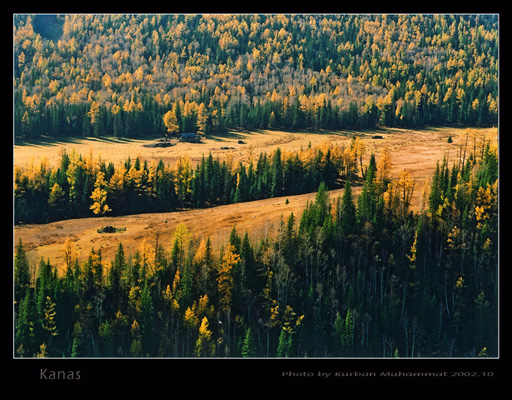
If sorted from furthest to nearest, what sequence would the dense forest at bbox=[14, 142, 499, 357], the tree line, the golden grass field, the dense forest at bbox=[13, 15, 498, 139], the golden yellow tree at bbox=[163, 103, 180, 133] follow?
the golden yellow tree at bbox=[163, 103, 180, 133] < the dense forest at bbox=[13, 15, 498, 139] < the tree line < the golden grass field < the dense forest at bbox=[14, 142, 499, 357]

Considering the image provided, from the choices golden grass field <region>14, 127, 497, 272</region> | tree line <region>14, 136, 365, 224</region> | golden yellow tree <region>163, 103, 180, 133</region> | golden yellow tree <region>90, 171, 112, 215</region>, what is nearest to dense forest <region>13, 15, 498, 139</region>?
golden yellow tree <region>163, 103, 180, 133</region>

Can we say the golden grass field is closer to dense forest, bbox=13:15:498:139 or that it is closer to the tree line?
the tree line

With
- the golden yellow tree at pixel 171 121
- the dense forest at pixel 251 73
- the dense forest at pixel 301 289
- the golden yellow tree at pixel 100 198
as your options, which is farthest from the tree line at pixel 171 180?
the dense forest at pixel 251 73

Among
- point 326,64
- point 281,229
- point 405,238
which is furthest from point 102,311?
point 326,64

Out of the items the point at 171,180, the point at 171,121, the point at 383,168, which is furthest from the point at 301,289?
the point at 171,121
